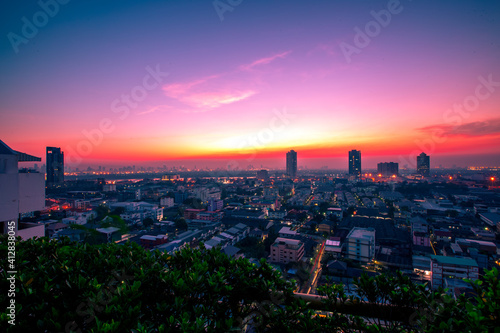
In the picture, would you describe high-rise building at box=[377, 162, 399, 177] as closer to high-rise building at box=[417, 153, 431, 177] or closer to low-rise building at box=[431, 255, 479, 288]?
high-rise building at box=[417, 153, 431, 177]

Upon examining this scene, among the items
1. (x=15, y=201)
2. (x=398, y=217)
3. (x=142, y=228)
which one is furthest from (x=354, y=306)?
(x=398, y=217)

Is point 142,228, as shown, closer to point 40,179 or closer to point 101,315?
point 40,179

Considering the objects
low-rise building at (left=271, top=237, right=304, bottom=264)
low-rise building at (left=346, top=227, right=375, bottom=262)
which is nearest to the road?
low-rise building at (left=271, top=237, right=304, bottom=264)

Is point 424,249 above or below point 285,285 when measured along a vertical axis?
below

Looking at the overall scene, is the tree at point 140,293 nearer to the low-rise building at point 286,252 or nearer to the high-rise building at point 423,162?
the low-rise building at point 286,252

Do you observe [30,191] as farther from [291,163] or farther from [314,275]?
[291,163]

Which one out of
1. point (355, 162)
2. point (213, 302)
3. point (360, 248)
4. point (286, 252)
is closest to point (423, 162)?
point (355, 162)

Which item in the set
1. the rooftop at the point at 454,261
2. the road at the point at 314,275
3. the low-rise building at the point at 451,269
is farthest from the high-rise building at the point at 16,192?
the rooftop at the point at 454,261
